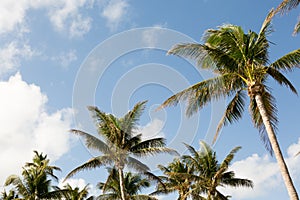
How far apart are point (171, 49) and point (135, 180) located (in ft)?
63.2

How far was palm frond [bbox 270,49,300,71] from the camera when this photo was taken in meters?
13.1

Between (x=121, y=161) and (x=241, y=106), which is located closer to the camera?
(x=241, y=106)

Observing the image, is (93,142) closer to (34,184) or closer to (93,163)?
(93,163)

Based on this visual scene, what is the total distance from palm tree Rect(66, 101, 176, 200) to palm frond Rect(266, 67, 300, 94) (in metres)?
8.94

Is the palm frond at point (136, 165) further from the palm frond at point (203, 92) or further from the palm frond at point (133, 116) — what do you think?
the palm frond at point (203, 92)

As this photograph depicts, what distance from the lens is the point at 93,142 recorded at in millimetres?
21281

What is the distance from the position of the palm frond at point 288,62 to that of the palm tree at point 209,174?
13.9 meters

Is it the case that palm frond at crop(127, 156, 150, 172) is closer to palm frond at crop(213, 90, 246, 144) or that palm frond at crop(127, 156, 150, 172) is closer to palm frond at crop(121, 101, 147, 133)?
palm frond at crop(121, 101, 147, 133)

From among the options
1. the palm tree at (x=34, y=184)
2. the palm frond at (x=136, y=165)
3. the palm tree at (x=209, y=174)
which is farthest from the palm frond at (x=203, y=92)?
the palm tree at (x=34, y=184)

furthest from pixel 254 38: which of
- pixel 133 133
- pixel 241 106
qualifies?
pixel 133 133

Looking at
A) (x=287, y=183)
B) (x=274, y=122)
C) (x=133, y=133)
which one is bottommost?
(x=287, y=183)

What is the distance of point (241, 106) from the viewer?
568 inches

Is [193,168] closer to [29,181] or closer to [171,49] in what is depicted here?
[29,181]

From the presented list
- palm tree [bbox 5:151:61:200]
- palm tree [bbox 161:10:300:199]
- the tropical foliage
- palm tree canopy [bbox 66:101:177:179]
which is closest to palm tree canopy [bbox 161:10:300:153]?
palm tree [bbox 161:10:300:199]
